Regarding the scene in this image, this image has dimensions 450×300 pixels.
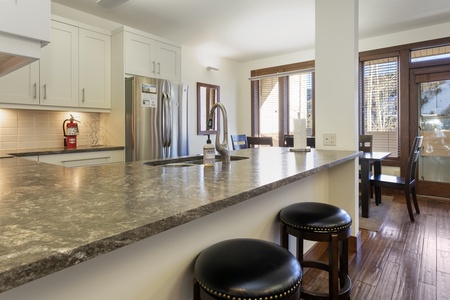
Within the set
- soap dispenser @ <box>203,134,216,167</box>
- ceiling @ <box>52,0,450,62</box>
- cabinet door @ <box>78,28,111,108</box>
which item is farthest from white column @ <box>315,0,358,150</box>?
cabinet door @ <box>78,28,111,108</box>

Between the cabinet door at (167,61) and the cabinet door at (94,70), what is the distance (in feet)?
2.13

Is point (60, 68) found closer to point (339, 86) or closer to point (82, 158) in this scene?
point (82, 158)

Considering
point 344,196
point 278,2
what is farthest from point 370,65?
point 344,196

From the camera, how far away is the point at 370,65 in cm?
471

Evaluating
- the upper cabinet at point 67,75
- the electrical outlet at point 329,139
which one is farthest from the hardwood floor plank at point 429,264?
the upper cabinet at point 67,75

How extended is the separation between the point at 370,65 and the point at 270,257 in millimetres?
4826

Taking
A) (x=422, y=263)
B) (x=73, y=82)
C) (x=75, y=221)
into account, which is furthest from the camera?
(x=73, y=82)

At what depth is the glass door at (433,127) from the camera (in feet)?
13.7

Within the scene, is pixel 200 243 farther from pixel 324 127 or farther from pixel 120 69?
pixel 120 69

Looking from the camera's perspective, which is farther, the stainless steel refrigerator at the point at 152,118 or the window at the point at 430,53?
the window at the point at 430,53

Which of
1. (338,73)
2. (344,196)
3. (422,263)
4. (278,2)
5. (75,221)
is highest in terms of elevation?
(278,2)

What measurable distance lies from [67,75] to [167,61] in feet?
4.41

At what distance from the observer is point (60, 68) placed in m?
3.05

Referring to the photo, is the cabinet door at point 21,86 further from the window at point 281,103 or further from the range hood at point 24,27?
the window at point 281,103
